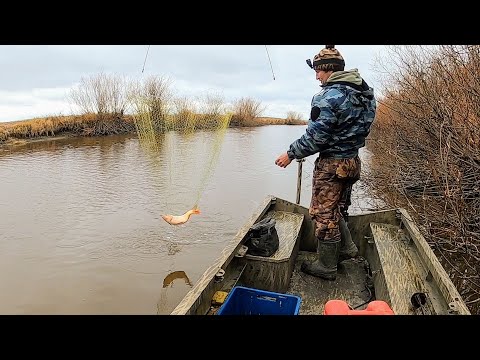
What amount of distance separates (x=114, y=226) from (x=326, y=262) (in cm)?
493

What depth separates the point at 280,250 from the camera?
11.3 ft

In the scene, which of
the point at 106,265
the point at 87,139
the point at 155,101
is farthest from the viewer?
the point at 87,139

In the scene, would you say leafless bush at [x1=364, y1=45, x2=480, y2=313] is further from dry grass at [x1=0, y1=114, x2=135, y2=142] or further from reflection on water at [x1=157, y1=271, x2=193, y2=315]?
dry grass at [x1=0, y1=114, x2=135, y2=142]

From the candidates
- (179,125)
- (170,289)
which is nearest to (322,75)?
(170,289)

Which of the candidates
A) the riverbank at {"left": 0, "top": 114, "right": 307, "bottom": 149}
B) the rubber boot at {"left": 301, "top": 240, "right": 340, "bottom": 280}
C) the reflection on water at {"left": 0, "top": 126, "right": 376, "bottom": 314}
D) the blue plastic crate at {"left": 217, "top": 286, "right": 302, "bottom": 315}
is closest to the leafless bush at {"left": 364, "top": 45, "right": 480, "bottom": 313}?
the rubber boot at {"left": 301, "top": 240, "right": 340, "bottom": 280}

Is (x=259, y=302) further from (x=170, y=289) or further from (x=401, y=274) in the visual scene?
(x=170, y=289)

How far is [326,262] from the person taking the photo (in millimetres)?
3418

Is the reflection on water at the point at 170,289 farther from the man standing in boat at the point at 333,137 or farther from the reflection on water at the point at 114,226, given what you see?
the man standing in boat at the point at 333,137

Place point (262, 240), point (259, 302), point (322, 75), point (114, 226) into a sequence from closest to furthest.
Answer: point (259, 302) → point (322, 75) → point (262, 240) → point (114, 226)

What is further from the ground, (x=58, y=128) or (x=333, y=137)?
(x=333, y=137)
